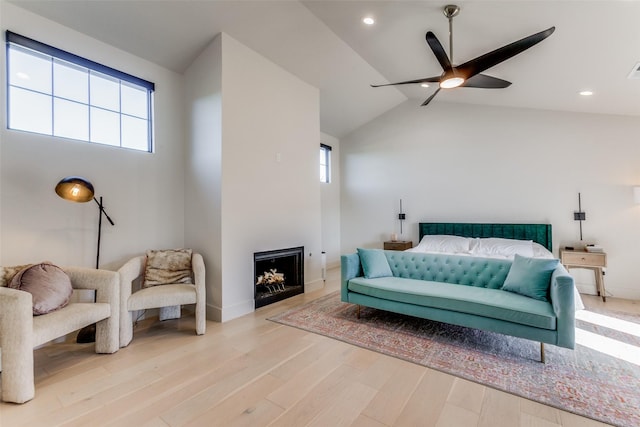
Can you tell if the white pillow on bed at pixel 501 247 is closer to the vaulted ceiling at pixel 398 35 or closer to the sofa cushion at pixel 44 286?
the vaulted ceiling at pixel 398 35

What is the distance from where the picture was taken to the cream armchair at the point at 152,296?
9.07ft

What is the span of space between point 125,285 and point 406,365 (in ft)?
8.91

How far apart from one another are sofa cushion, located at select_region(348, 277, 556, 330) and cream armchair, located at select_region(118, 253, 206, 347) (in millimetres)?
1706

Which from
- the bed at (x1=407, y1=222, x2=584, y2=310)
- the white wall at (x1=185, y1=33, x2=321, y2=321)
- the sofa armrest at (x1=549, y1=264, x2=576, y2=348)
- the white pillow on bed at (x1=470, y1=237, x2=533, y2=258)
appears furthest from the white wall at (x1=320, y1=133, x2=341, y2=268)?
the sofa armrest at (x1=549, y1=264, x2=576, y2=348)

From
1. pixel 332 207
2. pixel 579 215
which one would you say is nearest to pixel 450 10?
pixel 579 215

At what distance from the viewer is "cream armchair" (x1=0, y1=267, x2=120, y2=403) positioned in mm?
1902

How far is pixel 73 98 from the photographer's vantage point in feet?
10.1

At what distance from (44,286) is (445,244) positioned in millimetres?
5205

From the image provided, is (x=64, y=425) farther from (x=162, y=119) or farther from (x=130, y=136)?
(x=162, y=119)

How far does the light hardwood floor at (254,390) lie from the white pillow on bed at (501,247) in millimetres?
2943

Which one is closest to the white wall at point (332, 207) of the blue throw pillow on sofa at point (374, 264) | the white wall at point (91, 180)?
the blue throw pillow on sofa at point (374, 264)

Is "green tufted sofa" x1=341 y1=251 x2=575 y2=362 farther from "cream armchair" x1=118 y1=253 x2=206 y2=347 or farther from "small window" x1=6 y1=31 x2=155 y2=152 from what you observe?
"small window" x1=6 y1=31 x2=155 y2=152

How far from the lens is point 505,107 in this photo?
5.06 meters

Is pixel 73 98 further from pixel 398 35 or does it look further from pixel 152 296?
pixel 398 35
